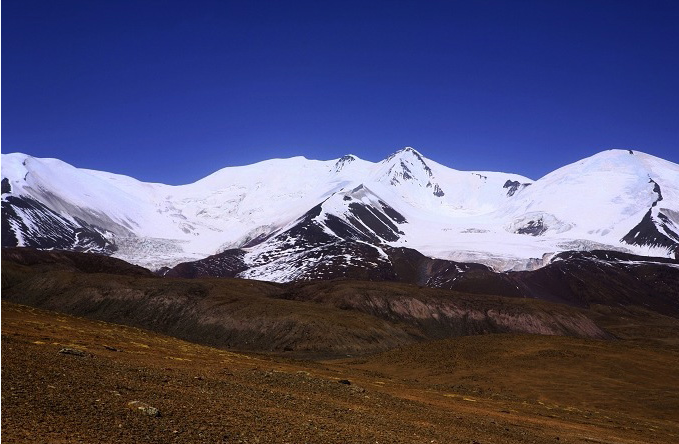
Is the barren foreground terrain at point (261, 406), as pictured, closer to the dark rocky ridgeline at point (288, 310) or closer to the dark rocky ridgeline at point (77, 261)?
the dark rocky ridgeline at point (288, 310)

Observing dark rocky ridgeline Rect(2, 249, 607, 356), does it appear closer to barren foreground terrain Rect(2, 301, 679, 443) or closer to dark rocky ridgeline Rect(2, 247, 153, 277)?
dark rocky ridgeline Rect(2, 247, 153, 277)

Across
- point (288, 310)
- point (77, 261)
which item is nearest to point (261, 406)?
point (288, 310)

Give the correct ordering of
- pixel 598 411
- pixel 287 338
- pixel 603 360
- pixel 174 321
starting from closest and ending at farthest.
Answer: pixel 598 411 → pixel 603 360 → pixel 287 338 → pixel 174 321

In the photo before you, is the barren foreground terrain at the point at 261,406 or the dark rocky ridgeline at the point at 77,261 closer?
the barren foreground terrain at the point at 261,406

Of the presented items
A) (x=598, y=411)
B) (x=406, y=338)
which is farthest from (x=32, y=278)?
(x=598, y=411)

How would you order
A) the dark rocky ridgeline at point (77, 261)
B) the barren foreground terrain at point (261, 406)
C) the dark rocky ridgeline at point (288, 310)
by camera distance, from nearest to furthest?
1. the barren foreground terrain at point (261, 406)
2. the dark rocky ridgeline at point (288, 310)
3. the dark rocky ridgeline at point (77, 261)

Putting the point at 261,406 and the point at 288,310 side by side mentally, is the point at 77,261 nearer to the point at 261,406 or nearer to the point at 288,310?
the point at 288,310

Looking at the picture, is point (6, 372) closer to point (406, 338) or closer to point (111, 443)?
point (111, 443)

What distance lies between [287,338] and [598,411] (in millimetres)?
59082

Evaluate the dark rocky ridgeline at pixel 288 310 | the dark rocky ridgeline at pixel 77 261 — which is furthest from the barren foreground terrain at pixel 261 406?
the dark rocky ridgeline at pixel 77 261

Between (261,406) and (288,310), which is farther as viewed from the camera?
(288,310)

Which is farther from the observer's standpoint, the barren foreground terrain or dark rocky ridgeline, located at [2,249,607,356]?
dark rocky ridgeline, located at [2,249,607,356]

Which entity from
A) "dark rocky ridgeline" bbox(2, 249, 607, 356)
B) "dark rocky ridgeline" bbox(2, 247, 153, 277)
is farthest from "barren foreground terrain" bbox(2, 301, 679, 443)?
"dark rocky ridgeline" bbox(2, 247, 153, 277)

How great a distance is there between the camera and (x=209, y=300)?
12075 cm
